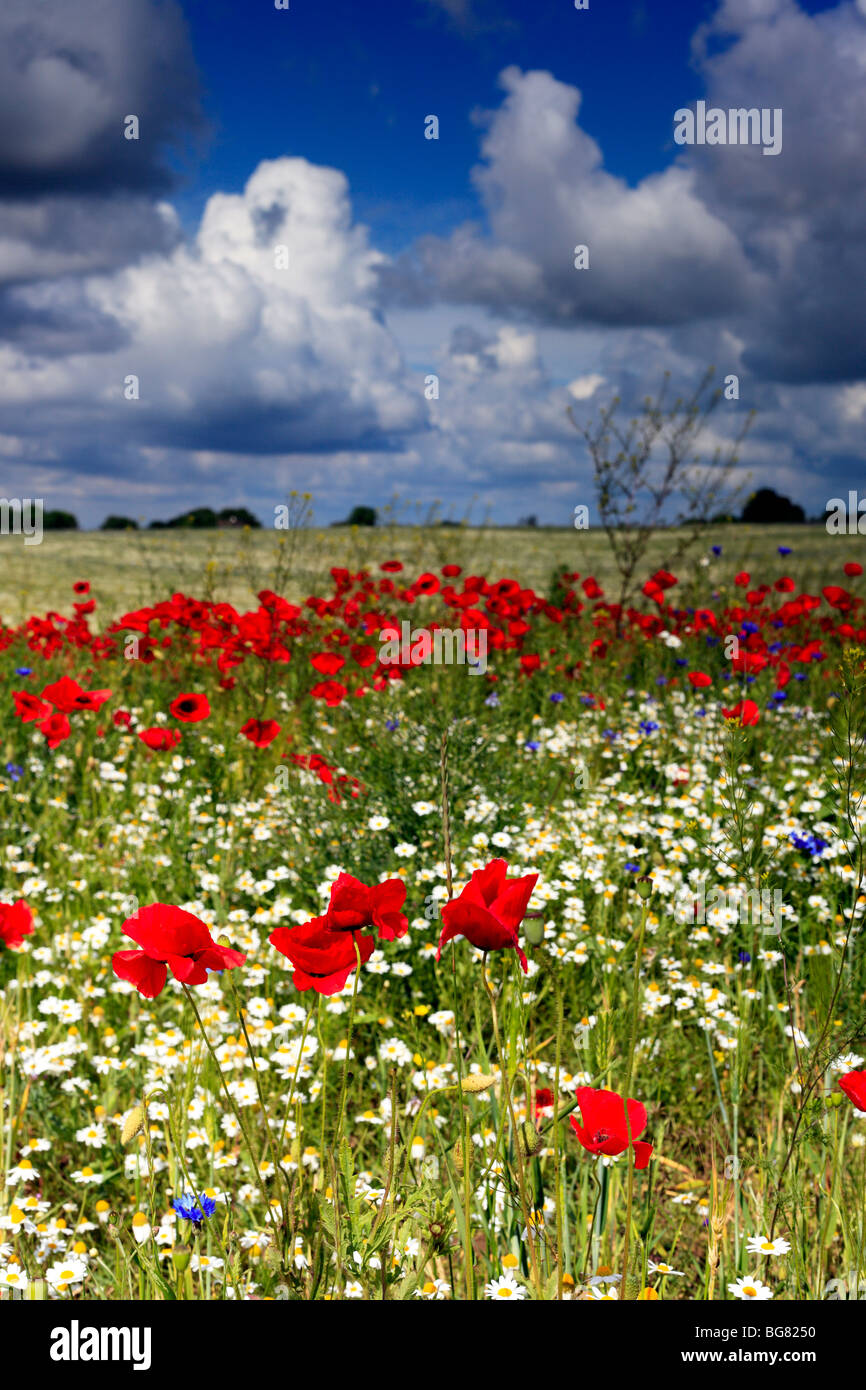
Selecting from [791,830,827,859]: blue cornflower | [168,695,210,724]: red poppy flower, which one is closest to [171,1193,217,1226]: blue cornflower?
[791,830,827,859]: blue cornflower

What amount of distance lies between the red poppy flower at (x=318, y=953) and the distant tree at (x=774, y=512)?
35833 mm

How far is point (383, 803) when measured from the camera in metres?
3.51

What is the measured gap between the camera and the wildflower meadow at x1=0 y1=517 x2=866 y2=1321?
1346 mm

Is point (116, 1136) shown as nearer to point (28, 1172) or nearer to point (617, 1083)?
point (28, 1172)

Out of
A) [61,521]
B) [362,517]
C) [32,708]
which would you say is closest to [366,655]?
[32,708]

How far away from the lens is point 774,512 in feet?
127

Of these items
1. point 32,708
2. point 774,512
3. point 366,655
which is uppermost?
point 774,512

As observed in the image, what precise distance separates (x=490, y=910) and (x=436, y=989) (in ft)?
6.06

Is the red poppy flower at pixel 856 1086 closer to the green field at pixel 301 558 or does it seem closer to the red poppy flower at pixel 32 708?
the red poppy flower at pixel 32 708

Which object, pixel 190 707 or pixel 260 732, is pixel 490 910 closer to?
pixel 260 732

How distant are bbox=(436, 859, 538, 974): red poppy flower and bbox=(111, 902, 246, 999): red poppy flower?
1.01 feet

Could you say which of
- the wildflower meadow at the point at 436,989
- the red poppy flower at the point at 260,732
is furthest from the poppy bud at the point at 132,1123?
the red poppy flower at the point at 260,732

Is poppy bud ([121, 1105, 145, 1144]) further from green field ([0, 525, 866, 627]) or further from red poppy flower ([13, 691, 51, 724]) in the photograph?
green field ([0, 525, 866, 627])
